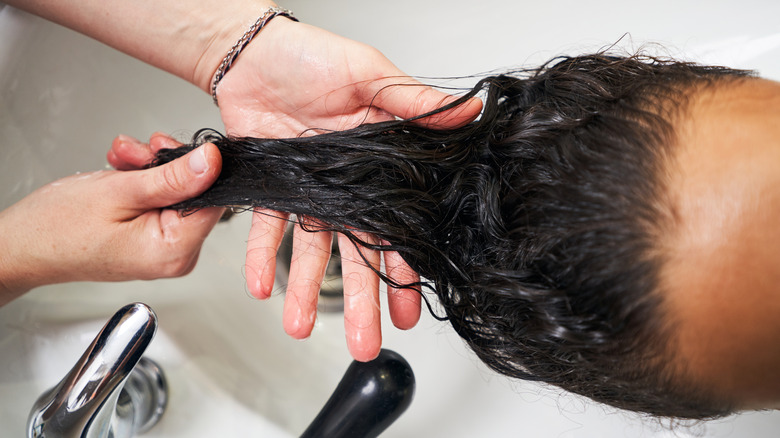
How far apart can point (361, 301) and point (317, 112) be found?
20 centimetres

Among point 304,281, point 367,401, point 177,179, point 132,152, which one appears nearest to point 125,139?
point 132,152

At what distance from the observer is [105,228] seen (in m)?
0.48

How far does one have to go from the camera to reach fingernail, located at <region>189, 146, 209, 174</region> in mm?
434

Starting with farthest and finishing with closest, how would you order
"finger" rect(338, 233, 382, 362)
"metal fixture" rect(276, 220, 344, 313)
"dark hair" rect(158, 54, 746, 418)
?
1. "metal fixture" rect(276, 220, 344, 313)
2. "finger" rect(338, 233, 382, 362)
3. "dark hair" rect(158, 54, 746, 418)

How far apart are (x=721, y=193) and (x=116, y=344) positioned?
39 centimetres

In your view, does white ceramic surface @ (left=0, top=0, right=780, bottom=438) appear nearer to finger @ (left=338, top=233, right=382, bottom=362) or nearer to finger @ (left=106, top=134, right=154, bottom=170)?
finger @ (left=106, top=134, right=154, bottom=170)

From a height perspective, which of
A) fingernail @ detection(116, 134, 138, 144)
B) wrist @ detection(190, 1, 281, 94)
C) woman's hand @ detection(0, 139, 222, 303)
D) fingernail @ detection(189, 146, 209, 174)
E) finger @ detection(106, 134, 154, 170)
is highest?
wrist @ detection(190, 1, 281, 94)

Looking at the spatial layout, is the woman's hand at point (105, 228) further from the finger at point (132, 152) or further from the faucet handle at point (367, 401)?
the faucet handle at point (367, 401)

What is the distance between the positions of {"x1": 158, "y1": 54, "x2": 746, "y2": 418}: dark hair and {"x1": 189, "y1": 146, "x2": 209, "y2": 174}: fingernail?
0.03 metres

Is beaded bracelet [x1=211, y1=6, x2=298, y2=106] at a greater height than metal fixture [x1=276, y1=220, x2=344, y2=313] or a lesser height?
greater

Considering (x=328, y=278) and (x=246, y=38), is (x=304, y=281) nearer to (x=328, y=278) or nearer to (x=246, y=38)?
(x=328, y=278)

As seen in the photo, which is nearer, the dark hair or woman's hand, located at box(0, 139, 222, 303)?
the dark hair

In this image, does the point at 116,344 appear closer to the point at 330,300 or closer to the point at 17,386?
the point at 17,386

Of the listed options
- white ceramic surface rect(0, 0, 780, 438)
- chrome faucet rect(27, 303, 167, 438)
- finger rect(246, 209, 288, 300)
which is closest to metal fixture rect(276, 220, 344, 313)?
white ceramic surface rect(0, 0, 780, 438)
